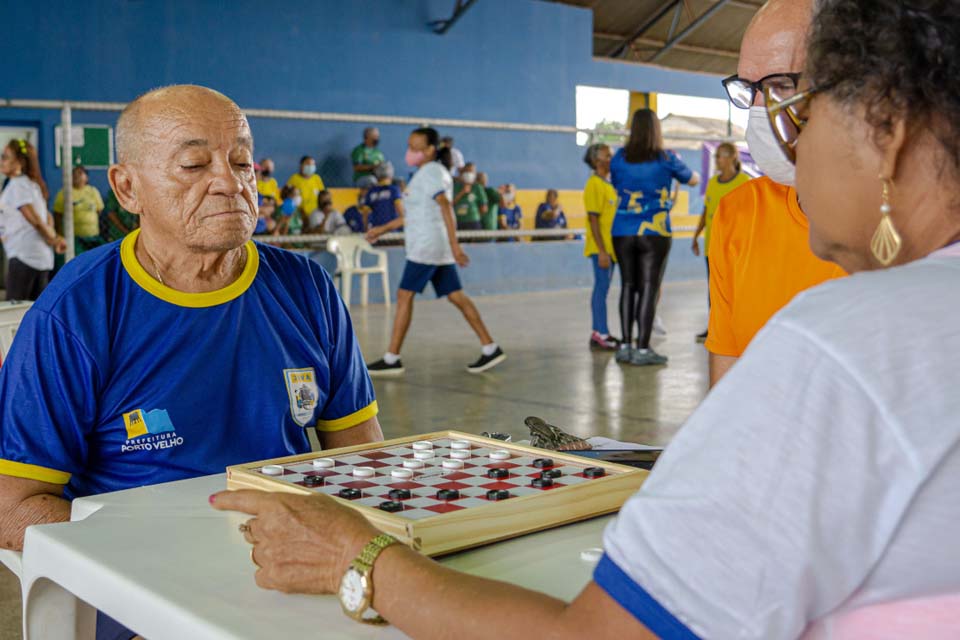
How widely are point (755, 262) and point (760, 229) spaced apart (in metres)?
0.06

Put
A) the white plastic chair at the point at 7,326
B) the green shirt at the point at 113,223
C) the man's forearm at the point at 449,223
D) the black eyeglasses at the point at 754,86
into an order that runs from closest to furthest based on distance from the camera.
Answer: the black eyeglasses at the point at 754,86, the white plastic chair at the point at 7,326, the man's forearm at the point at 449,223, the green shirt at the point at 113,223

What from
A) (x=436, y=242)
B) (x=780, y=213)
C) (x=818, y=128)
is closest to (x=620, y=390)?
(x=436, y=242)

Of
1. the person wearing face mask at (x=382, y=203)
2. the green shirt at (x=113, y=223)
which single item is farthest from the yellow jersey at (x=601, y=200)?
the green shirt at (x=113, y=223)

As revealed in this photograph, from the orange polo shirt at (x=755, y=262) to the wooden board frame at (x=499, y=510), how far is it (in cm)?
68

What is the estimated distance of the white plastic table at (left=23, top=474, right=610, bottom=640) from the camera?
3.21ft

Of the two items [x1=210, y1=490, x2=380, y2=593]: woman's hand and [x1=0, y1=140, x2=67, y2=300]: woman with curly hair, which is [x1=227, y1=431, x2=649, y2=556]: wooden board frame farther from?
[x1=0, y1=140, x2=67, y2=300]: woman with curly hair

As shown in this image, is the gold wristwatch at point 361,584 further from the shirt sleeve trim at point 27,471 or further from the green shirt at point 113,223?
the green shirt at point 113,223

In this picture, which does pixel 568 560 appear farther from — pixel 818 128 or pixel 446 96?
pixel 446 96

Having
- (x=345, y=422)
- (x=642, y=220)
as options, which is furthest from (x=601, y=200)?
(x=345, y=422)

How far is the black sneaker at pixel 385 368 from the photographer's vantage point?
21.4 ft

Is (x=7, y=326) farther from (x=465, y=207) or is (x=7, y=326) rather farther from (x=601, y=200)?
(x=465, y=207)

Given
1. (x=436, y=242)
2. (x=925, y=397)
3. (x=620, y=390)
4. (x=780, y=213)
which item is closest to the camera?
(x=925, y=397)

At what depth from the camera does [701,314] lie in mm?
10273

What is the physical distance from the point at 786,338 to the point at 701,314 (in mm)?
9780
